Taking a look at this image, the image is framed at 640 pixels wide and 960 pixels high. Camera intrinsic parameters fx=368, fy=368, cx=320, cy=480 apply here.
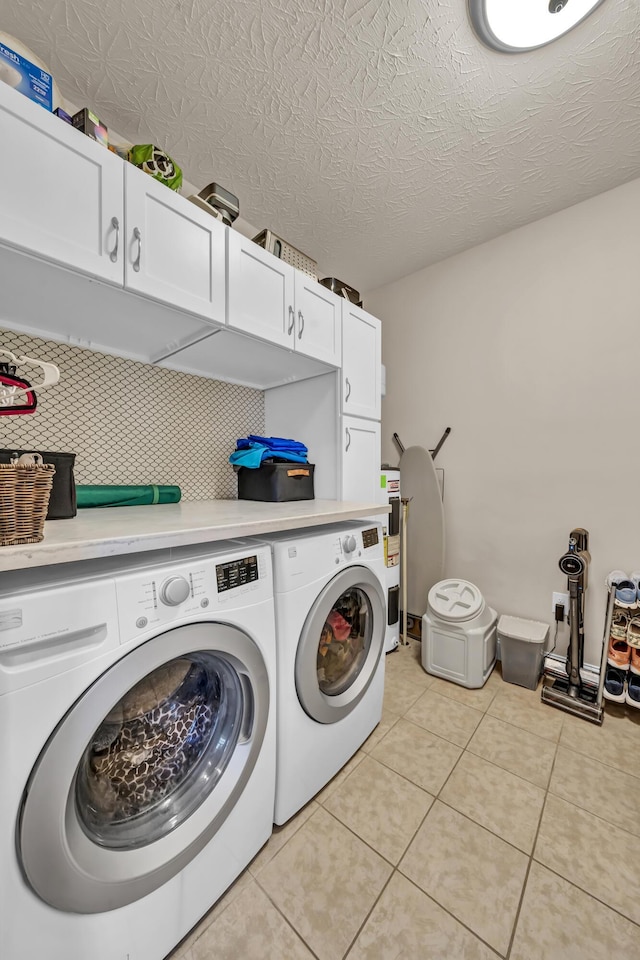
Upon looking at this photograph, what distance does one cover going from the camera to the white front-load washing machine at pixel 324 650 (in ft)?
3.90

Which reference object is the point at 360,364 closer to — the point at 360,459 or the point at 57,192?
the point at 360,459

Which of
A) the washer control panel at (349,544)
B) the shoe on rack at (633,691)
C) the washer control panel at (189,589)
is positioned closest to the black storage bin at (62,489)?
the washer control panel at (189,589)

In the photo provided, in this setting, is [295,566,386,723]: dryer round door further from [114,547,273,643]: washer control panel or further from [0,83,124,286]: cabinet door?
[0,83,124,286]: cabinet door

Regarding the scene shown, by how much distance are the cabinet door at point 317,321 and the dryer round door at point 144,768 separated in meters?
1.40

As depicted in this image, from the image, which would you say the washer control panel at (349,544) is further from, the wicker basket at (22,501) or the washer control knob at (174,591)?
the wicker basket at (22,501)

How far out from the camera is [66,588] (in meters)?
0.73

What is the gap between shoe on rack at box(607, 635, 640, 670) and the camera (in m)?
1.88

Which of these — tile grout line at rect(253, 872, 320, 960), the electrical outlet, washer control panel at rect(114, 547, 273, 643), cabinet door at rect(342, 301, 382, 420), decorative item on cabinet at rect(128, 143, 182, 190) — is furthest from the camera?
the electrical outlet

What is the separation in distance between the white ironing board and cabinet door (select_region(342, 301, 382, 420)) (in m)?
0.75

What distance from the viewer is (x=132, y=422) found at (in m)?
1.68

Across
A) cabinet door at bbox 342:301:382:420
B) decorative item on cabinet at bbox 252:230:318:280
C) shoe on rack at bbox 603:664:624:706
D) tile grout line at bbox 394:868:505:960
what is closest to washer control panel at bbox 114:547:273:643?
tile grout line at bbox 394:868:505:960

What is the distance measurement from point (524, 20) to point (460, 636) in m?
2.71

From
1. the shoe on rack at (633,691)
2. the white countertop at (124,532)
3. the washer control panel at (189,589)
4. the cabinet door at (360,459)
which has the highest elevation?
the cabinet door at (360,459)

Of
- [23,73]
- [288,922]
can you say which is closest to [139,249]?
[23,73]
